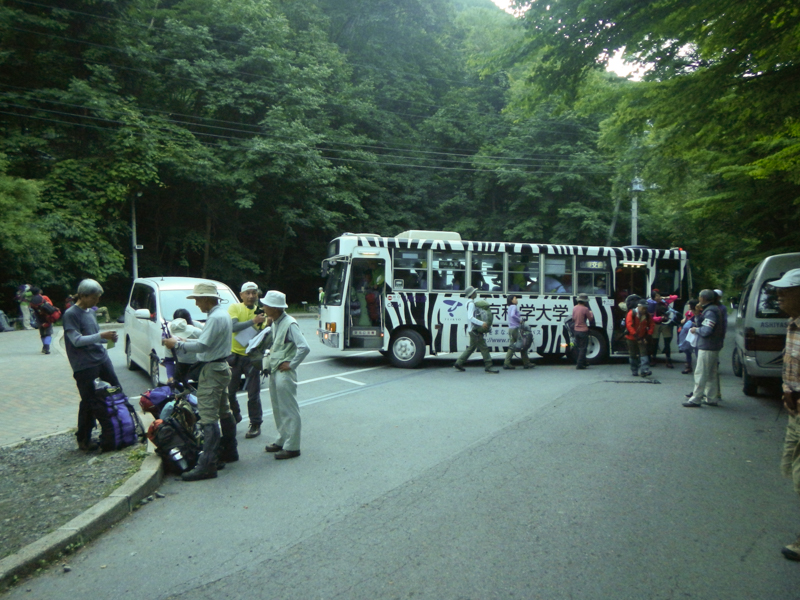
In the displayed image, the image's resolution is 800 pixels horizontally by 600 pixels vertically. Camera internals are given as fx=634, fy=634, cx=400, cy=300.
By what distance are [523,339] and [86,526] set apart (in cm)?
1116

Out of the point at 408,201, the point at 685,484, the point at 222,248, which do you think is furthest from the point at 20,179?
the point at 685,484

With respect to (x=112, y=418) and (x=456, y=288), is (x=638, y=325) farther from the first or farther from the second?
(x=112, y=418)

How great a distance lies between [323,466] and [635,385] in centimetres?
749

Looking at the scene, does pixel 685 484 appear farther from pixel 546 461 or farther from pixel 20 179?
pixel 20 179

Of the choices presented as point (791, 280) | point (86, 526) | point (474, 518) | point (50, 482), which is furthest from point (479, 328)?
point (86, 526)

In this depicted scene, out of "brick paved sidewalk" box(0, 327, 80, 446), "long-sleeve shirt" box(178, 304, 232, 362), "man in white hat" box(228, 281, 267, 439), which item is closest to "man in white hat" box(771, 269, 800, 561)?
"long-sleeve shirt" box(178, 304, 232, 362)

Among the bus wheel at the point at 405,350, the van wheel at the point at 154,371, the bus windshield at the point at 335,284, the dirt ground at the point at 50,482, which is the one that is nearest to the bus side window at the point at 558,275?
the bus wheel at the point at 405,350

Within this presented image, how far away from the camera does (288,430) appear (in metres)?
6.61

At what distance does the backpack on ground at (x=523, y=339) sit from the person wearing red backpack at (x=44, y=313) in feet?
35.7

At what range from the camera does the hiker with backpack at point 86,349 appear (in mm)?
6387

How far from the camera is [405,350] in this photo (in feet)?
46.4

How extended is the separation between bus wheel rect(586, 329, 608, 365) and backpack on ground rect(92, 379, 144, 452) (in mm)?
11541

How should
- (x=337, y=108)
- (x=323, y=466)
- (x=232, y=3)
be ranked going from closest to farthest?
(x=323, y=466) → (x=232, y=3) → (x=337, y=108)

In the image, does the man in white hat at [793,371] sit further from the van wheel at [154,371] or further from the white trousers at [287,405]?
the van wheel at [154,371]
